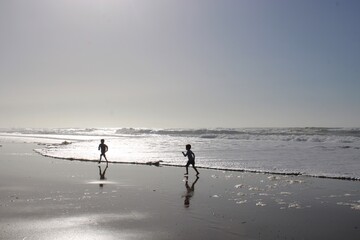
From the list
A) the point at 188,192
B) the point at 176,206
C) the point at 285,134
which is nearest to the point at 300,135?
the point at 285,134

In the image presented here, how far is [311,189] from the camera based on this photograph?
48.2ft

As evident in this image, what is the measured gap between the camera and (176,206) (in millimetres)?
11523

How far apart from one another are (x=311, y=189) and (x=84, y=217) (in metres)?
9.18

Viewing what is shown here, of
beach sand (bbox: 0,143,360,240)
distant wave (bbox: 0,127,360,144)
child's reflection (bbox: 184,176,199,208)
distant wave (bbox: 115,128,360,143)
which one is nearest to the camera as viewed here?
beach sand (bbox: 0,143,360,240)

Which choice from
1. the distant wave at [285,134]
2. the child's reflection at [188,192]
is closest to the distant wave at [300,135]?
the distant wave at [285,134]

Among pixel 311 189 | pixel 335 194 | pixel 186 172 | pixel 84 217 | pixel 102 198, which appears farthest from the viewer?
pixel 186 172

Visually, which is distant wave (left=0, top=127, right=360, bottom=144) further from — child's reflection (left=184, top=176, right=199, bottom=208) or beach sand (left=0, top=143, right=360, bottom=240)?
child's reflection (left=184, top=176, right=199, bottom=208)

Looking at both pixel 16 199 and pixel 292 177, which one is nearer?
pixel 16 199

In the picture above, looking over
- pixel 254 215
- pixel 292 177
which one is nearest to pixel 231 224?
pixel 254 215

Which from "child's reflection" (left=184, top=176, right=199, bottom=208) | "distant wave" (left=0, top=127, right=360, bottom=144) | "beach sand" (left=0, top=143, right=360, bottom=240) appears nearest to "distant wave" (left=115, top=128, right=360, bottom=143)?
"distant wave" (left=0, top=127, right=360, bottom=144)

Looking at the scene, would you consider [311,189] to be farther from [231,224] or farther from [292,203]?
[231,224]

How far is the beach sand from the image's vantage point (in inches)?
344

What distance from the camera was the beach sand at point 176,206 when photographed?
28.6 feet

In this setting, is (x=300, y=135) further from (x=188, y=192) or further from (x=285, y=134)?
(x=188, y=192)
